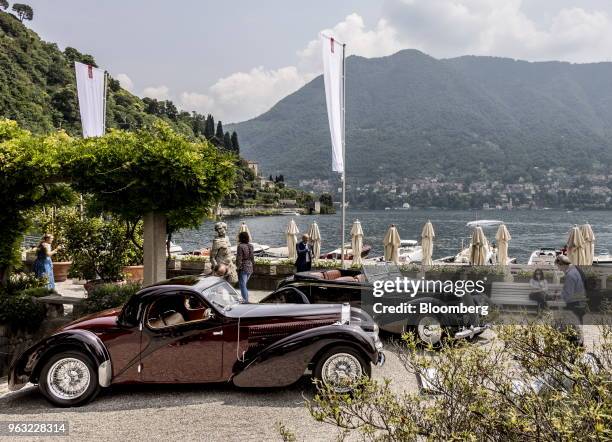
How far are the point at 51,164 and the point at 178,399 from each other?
227 inches

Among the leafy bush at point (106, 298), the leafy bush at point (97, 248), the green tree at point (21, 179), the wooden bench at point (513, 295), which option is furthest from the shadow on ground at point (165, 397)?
the leafy bush at point (97, 248)

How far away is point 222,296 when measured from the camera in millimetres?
7125

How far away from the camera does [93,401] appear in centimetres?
659

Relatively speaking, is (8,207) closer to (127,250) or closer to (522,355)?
(127,250)

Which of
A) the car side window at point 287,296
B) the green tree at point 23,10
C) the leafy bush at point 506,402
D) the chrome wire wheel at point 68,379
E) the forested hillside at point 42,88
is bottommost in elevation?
the chrome wire wheel at point 68,379

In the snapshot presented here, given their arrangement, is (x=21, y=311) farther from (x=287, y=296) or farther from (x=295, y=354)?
(x=295, y=354)

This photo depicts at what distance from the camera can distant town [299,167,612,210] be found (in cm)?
15262

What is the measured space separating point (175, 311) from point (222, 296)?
641 millimetres

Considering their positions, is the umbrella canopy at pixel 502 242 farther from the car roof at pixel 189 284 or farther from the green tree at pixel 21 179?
the green tree at pixel 21 179

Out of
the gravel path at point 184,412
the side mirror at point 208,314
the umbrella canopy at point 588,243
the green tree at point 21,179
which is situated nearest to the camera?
the gravel path at point 184,412

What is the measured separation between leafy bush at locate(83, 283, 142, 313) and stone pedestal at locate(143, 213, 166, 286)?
1.42 feet

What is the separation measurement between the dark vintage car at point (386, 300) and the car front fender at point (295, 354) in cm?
230

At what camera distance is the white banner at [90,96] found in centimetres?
1781

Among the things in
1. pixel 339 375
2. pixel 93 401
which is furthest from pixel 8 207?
pixel 339 375
